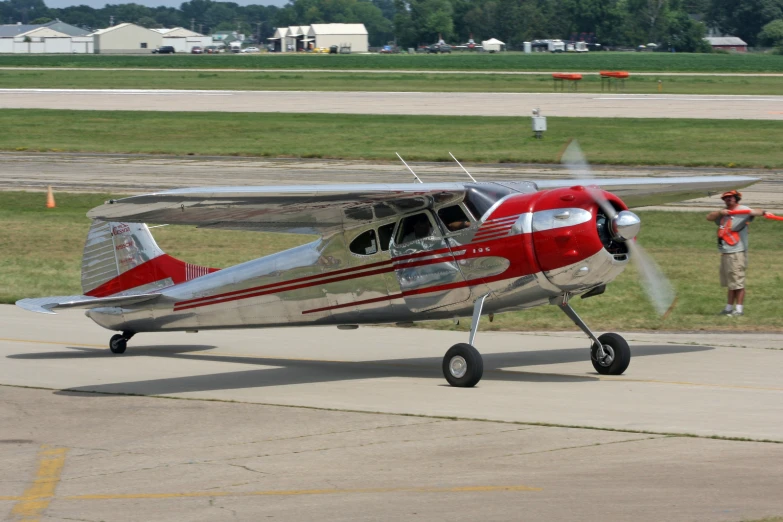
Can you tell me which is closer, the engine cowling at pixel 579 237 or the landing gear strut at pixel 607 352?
the engine cowling at pixel 579 237

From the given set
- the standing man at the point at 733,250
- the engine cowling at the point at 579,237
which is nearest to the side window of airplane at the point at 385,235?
the engine cowling at the point at 579,237

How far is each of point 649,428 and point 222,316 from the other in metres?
5.56

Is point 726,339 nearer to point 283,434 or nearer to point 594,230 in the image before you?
point 594,230

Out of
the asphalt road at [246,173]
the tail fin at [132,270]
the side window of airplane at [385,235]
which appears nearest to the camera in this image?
the side window of airplane at [385,235]

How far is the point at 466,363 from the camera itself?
12445 millimetres

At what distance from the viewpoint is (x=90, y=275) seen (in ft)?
47.1

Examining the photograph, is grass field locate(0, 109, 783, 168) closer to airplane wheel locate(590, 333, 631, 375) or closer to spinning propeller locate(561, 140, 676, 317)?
spinning propeller locate(561, 140, 676, 317)

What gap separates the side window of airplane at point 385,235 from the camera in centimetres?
1292

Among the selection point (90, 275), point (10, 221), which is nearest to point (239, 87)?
point (10, 221)

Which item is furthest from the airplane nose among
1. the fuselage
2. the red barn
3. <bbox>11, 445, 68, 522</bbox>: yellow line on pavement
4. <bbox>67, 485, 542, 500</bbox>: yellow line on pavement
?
the red barn

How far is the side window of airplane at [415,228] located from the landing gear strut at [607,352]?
71.7 inches

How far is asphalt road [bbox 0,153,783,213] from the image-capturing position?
111 ft

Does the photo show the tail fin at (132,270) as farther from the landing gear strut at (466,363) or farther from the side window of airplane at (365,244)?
the landing gear strut at (466,363)

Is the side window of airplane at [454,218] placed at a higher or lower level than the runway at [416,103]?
higher
